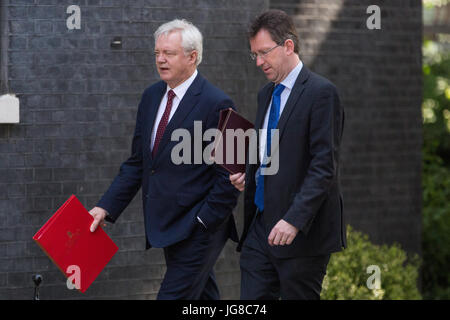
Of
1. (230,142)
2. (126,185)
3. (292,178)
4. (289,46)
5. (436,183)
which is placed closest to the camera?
(292,178)

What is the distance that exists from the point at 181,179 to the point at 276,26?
1.12 meters

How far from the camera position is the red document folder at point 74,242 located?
15.6 ft

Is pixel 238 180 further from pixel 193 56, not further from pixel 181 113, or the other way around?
pixel 193 56

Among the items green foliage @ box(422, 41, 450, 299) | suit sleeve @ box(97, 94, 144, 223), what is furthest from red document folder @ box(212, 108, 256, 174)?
green foliage @ box(422, 41, 450, 299)

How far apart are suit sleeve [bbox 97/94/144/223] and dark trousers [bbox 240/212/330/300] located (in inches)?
36.2

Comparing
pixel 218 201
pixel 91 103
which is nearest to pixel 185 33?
pixel 218 201

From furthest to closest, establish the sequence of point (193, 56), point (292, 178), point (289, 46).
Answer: point (193, 56) → point (289, 46) → point (292, 178)

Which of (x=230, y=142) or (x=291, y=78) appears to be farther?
(x=230, y=142)

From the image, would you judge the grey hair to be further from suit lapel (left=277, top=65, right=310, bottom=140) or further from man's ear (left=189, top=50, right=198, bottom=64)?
suit lapel (left=277, top=65, right=310, bottom=140)

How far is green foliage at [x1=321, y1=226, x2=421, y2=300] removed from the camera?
6.71 meters

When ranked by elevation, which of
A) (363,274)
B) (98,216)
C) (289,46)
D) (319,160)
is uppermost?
(289,46)

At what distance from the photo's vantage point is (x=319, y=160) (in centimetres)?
432

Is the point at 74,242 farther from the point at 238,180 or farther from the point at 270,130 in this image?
the point at 270,130

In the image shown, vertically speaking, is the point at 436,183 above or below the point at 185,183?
below
